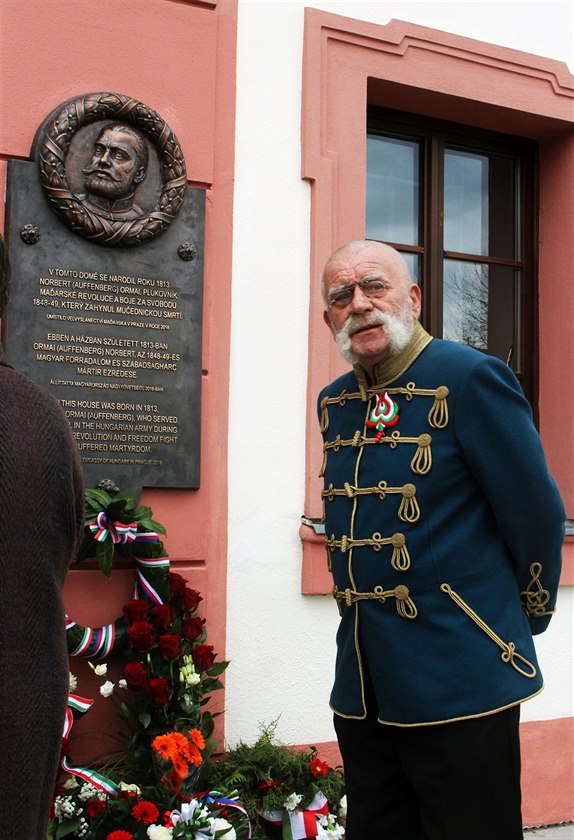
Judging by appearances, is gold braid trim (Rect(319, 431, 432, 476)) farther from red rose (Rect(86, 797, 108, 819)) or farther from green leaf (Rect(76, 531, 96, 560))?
red rose (Rect(86, 797, 108, 819))

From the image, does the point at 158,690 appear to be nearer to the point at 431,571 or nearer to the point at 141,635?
the point at 141,635

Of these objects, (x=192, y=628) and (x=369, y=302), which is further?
(x=192, y=628)

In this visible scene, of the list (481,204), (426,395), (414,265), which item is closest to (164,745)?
(426,395)

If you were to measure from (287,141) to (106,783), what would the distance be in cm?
240

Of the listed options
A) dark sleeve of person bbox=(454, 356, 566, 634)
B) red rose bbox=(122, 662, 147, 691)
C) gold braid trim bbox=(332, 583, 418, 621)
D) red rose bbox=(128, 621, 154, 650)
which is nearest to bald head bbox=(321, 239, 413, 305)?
dark sleeve of person bbox=(454, 356, 566, 634)

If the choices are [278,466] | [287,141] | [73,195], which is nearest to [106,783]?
[278,466]

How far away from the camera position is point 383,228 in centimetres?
445

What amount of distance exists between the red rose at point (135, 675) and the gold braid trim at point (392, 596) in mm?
1122

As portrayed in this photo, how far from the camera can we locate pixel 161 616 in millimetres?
3320

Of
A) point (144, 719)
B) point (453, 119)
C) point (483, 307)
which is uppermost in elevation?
point (453, 119)

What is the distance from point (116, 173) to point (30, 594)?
238cm

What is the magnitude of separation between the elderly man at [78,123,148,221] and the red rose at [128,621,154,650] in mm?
1388

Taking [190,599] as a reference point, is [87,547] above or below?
above

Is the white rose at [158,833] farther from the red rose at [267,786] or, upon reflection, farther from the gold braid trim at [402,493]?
the gold braid trim at [402,493]
